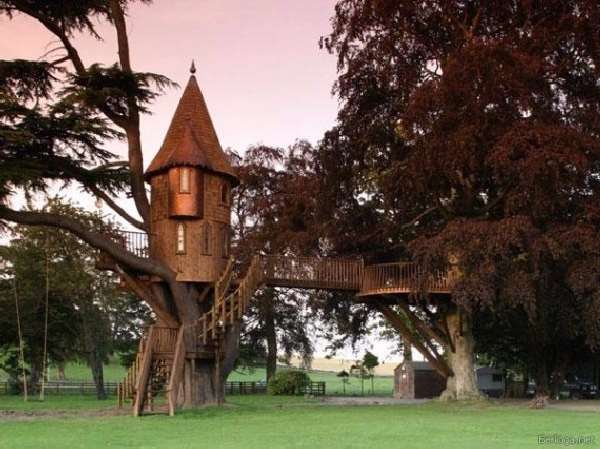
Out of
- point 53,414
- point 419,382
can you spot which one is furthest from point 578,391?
point 53,414

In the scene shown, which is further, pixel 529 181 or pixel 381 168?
pixel 381 168

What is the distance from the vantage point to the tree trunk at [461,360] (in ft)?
106

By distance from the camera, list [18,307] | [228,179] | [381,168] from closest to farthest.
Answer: [228,179], [381,168], [18,307]

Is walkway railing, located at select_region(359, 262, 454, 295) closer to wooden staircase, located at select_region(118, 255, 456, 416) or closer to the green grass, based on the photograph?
wooden staircase, located at select_region(118, 255, 456, 416)

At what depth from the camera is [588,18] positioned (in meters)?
27.7

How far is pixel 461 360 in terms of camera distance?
32.8 meters

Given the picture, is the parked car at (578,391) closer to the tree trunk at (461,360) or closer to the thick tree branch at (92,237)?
the tree trunk at (461,360)

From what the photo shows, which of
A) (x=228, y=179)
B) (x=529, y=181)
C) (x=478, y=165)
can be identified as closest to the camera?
(x=529, y=181)

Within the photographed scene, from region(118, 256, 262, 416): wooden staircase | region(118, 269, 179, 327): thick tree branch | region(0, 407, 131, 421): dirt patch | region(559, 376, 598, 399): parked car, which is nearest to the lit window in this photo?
region(118, 256, 262, 416): wooden staircase

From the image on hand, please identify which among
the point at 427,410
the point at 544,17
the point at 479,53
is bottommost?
the point at 427,410

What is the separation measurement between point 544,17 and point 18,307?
29.1 metres

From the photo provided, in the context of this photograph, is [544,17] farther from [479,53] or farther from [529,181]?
[529,181]

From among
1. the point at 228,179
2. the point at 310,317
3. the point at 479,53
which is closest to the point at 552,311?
the point at 479,53

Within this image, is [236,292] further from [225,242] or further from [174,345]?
[174,345]
